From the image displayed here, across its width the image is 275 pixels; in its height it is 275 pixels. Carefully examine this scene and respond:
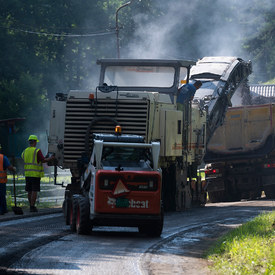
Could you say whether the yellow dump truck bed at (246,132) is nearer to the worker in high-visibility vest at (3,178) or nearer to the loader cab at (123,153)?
the worker in high-visibility vest at (3,178)

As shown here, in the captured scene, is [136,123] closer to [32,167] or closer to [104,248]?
[32,167]

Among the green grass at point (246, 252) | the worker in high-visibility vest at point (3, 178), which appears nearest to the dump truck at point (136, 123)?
the worker in high-visibility vest at point (3, 178)

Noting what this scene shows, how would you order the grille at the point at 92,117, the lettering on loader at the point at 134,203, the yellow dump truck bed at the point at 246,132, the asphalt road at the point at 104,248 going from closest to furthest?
the asphalt road at the point at 104,248 < the lettering on loader at the point at 134,203 < the grille at the point at 92,117 < the yellow dump truck bed at the point at 246,132

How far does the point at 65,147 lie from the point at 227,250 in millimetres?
7367

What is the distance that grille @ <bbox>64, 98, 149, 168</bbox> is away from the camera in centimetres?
1756

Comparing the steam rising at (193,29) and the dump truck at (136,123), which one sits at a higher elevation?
the steam rising at (193,29)

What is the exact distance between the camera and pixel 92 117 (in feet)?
57.8

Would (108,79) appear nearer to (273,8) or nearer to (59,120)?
(59,120)

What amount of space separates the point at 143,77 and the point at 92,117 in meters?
2.86

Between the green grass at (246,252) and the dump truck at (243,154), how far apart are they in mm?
11953

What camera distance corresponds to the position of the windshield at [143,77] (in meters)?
19.9

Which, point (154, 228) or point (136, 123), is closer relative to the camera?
point (154, 228)

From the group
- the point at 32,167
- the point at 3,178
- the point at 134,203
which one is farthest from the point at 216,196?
the point at 134,203

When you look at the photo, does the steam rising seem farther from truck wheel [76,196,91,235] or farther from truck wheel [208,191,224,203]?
truck wheel [76,196,91,235]
